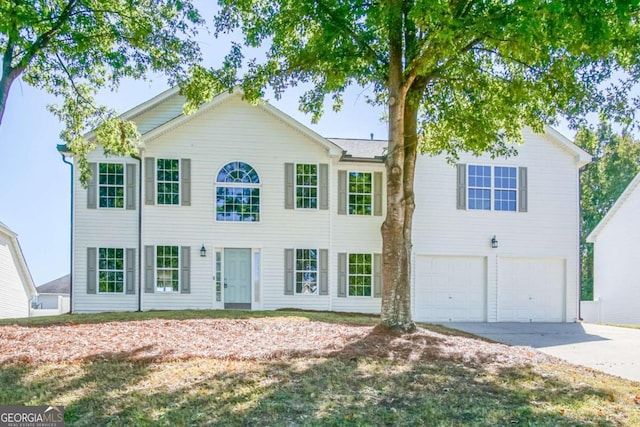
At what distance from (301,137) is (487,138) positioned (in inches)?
228

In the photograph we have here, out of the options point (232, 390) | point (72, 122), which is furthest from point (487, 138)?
point (72, 122)

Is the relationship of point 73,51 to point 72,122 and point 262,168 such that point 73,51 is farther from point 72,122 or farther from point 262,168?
point 262,168

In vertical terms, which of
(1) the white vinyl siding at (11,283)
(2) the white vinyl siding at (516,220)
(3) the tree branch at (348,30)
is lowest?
(1) the white vinyl siding at (11,283)

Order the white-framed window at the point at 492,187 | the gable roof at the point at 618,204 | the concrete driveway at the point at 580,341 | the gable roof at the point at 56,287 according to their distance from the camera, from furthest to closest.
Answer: the gable roof at the point at 56,287, the gable roof at the point at 618,204, the white-framed window at the point at 492,187, the concrete driveway at the point at 580,341

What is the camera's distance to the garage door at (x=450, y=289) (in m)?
14.8

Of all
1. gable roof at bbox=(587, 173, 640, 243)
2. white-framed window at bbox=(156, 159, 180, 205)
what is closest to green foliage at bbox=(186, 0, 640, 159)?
white-framed window at bbox=(156, 159, 180, 205)

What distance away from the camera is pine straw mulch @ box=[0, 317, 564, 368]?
6797 millimetres

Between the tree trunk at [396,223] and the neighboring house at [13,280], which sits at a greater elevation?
the tree trunk at [396,223]

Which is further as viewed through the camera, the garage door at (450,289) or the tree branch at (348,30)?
the garage door at (450,289)

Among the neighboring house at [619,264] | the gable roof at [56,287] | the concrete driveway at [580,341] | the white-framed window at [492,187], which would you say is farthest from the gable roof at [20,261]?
the neighboring house at [619,264]

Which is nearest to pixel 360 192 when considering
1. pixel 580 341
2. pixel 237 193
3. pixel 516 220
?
pixel 237 193

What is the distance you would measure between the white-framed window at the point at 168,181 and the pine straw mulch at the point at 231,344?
511cm

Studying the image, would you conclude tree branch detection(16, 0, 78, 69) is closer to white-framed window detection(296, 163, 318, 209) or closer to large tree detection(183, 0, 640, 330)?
large tree detection(183, 0, 640, 330)

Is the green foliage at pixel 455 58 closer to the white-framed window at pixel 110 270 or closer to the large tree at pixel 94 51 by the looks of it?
the large tree at pixel 94 51
